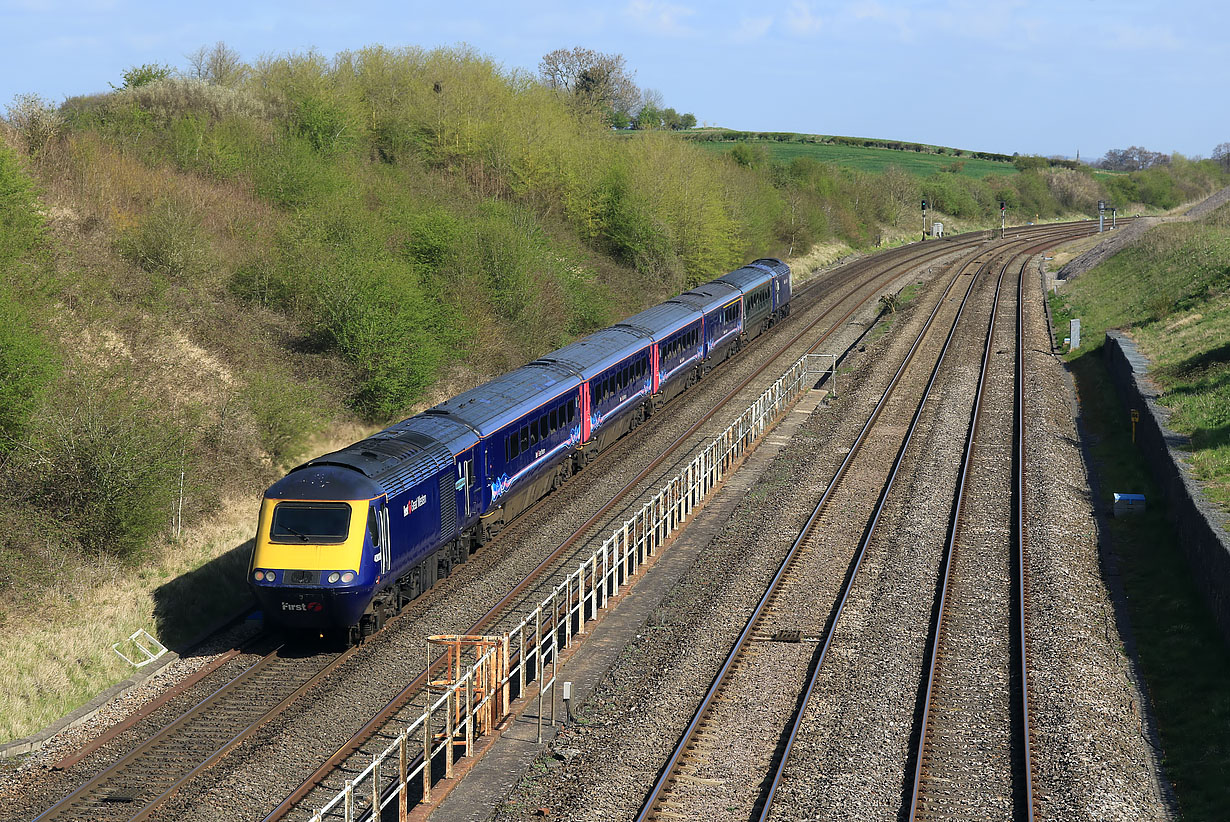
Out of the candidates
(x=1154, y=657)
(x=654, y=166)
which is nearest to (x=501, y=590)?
(x=1154, y=657)

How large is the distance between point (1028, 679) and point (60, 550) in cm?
1722

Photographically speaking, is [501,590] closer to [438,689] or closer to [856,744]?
[438,689]

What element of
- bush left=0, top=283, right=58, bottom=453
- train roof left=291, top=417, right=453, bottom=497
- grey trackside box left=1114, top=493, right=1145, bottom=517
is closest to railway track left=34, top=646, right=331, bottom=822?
train roof left=291, top=417, right=453, bottom=497

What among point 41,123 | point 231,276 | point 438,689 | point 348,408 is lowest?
point 438,689

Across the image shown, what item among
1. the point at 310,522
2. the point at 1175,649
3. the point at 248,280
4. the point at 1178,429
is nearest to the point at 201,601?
the point at 310,522

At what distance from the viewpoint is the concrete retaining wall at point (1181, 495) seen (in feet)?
59.1

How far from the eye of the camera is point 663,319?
37.1m

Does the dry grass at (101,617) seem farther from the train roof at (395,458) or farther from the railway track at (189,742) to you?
the train roof at (395,458)

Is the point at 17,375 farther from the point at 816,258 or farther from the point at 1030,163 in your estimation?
the point at 1030,163

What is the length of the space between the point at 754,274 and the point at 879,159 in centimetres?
10027

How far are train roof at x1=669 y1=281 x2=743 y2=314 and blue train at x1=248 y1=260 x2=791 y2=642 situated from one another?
6111 millimetres

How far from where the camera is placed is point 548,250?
44.9 m

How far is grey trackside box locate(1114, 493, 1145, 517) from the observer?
24.1m

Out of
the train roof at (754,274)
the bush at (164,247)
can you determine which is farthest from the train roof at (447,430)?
the train roof at (754,274)
